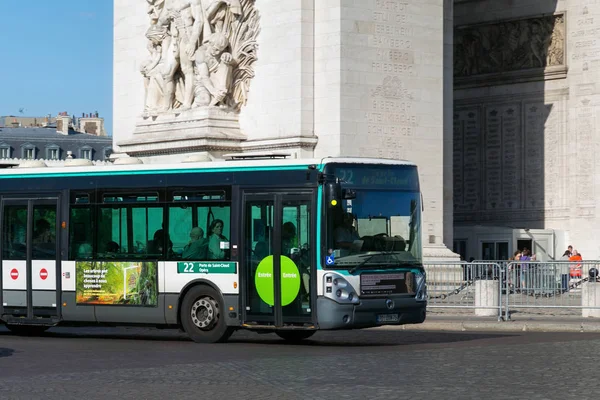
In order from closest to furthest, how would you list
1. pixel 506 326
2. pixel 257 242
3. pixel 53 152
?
pixel 257 242 < pixel 506 326 < pixel 53 152

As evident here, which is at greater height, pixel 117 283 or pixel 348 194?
pixel 348 194

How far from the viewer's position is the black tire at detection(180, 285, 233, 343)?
72.6 feet

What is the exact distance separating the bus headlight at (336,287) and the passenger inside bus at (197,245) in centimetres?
223

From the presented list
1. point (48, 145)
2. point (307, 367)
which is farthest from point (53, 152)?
point (307, 367)

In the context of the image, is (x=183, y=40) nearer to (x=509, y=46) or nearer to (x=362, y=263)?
(x=509, y=46)

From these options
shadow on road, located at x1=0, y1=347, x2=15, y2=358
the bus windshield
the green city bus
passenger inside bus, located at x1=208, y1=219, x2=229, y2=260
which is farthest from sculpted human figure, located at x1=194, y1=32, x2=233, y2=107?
shadow on road, located at x1=0, y1=347, x2=15, y2=358

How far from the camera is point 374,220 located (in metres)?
21.3

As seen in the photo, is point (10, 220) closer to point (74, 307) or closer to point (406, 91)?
point (74, 307)

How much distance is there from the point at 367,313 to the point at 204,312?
8.66ft

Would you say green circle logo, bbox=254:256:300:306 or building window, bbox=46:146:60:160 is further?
building window, bbox=46:146:60:160

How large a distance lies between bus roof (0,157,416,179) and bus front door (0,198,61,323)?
471 mm

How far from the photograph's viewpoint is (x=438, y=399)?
1423cm

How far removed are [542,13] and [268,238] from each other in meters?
21.3

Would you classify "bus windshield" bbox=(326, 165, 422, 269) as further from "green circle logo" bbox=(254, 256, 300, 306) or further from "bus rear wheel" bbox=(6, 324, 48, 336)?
"bus rear wheel" bbox=(6, 324, 48, 336)
